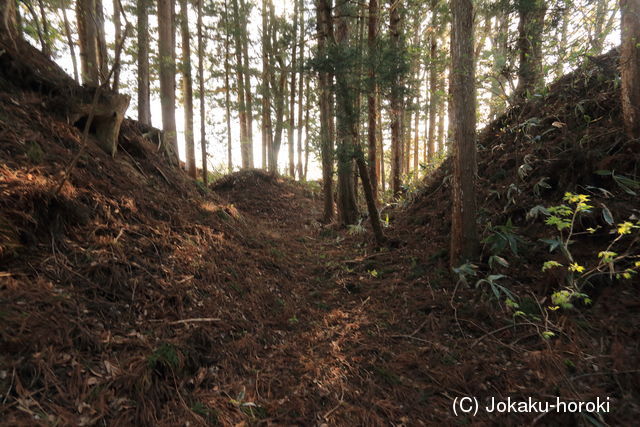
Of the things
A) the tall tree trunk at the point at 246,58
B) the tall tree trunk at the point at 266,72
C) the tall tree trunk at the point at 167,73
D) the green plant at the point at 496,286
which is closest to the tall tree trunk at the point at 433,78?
the green plant at the point at 496,286

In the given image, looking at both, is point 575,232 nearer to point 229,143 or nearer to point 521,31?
point 521,31

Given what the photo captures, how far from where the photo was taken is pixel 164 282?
3418mm

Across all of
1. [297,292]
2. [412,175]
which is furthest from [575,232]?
[412,175]

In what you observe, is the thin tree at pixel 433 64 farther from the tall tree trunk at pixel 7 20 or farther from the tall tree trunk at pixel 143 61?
the tall tree trunk at pixel 143 61

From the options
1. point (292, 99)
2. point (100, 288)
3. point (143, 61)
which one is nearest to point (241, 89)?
point (292, 99)

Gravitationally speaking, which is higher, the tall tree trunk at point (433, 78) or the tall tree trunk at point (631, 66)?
the tall tree trunk at point (433, 78)

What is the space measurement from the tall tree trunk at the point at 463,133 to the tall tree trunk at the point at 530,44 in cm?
345

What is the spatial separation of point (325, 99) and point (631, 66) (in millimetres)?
6720

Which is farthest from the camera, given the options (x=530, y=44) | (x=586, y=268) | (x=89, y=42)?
(x=89, y=42)

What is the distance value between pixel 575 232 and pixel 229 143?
17.0 meters

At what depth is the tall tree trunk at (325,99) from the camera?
6.87 metres

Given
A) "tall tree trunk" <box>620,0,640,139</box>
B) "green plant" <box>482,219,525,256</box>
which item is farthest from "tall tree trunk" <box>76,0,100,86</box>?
"tall tree trunk" <box>620,0,640,139</box>

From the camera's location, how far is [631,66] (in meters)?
3.99

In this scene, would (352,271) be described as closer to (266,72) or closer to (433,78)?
(433,78)
